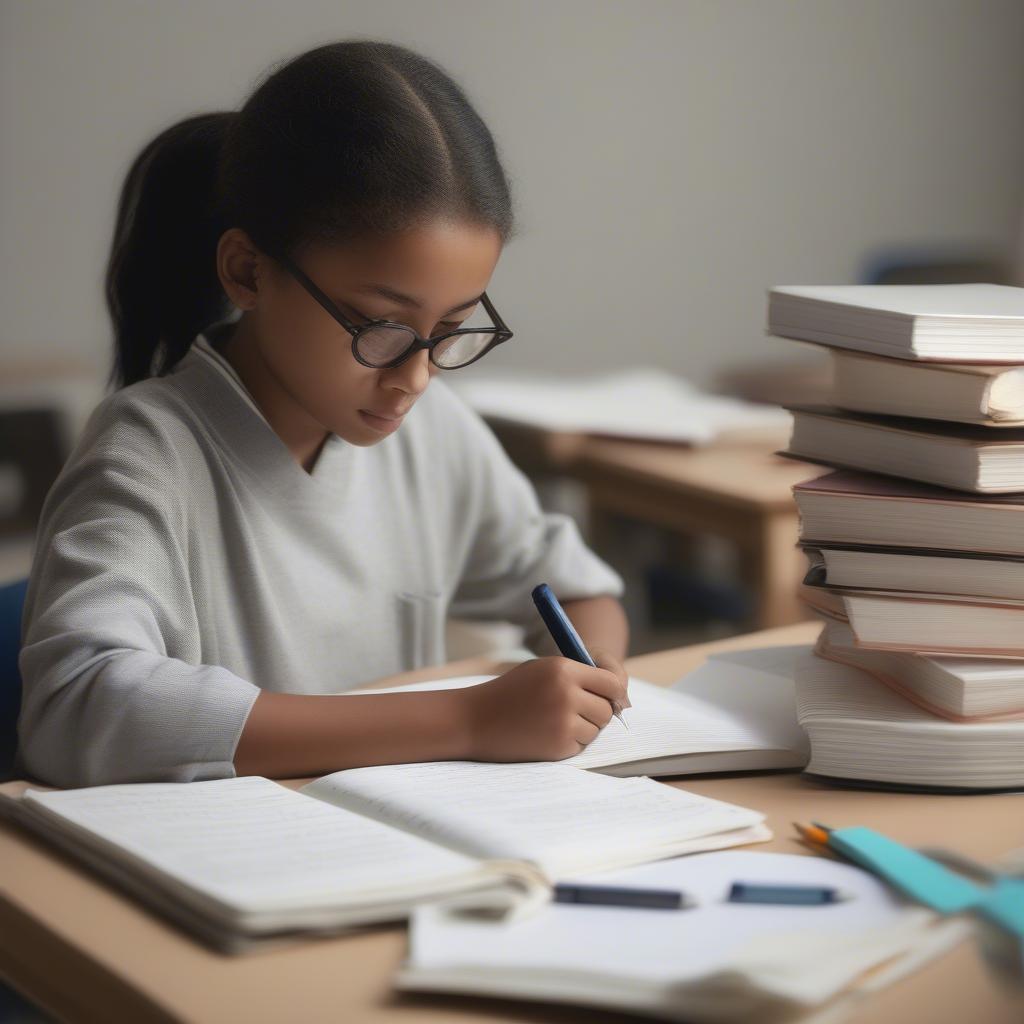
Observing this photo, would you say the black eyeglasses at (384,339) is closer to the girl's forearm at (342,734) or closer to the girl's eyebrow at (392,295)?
the girl's eyebrow at (392,295)

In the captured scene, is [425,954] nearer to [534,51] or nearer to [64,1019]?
[64,1019]

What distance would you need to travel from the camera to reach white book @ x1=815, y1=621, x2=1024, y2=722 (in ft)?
2.98

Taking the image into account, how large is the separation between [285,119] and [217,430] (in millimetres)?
276

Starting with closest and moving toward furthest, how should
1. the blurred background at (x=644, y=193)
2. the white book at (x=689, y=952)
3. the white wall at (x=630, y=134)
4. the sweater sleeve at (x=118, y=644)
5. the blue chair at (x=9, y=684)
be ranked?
the white book at (x=689, y=952) < the sweater sleeve at (x=118, y=644) < the blue chair at (x=9, y=684) < the blurred background at (x=644, y=193) < the white wall at (x=630, y=134)

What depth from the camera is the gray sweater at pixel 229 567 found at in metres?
0.91

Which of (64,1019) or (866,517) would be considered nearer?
(64,1019)

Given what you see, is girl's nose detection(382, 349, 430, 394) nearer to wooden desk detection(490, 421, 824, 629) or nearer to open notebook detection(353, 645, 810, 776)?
open notebook detection(353, 645, 810, 776)

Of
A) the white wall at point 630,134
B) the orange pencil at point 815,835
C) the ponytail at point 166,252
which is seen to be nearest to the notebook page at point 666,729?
the orange pencil at point 815,835

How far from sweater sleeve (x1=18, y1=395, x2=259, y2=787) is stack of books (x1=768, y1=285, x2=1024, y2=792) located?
0.42m

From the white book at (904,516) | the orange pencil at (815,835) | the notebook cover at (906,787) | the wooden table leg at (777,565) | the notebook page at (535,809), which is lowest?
the wooden table leg at (777,565)

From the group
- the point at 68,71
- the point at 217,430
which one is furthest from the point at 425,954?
the point at 68,71

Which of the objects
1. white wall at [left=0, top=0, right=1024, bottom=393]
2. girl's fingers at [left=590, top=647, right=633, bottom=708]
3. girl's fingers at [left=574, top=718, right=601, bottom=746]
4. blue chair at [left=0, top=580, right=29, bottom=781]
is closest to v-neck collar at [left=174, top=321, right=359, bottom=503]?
blue chair at [left=0, top=580, right=29, bottom=781]

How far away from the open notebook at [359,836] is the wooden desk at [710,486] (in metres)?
0.91

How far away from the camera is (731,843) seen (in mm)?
793
